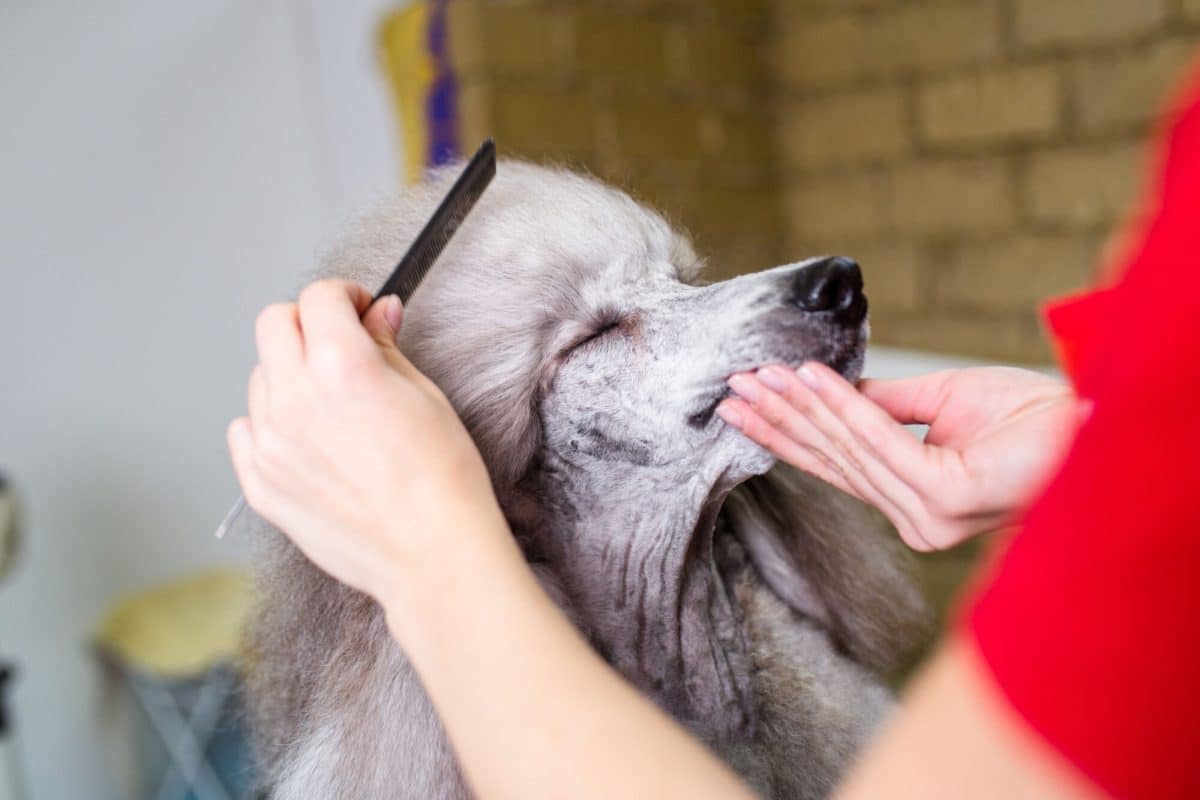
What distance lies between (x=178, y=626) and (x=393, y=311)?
149 cm

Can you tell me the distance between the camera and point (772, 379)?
699mm

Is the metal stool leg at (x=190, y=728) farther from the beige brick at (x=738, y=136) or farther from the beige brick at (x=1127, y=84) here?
the beige brick at (x=1127, y=84)

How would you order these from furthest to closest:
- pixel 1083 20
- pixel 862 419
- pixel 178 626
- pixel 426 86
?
pixel 178 626 → pixel 1083 20 → pixel 426 86 → pixel 862 419

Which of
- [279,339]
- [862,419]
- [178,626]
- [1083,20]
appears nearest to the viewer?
[279,339]

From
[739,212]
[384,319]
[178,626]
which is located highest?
[384,319]

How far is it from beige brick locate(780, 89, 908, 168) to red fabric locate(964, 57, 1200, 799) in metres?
1.87

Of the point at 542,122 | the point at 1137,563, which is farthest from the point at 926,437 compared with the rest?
the point at 542,122

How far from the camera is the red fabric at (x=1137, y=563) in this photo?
0.28 metres

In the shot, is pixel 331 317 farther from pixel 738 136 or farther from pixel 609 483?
pixel 738 136

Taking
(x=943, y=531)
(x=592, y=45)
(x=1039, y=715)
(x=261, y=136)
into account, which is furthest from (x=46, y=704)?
(x=1039, y=715)

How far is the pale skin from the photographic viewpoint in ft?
1.09

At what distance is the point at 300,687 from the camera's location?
29.4 inches

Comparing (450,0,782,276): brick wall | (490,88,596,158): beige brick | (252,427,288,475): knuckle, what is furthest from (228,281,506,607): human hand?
(490,88,596,158): beige brick

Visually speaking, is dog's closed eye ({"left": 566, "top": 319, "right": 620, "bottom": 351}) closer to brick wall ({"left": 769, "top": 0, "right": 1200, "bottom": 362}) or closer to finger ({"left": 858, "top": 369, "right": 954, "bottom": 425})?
finger ({"left": 858, "top": 369, "right": 954, "bottom": 425})
